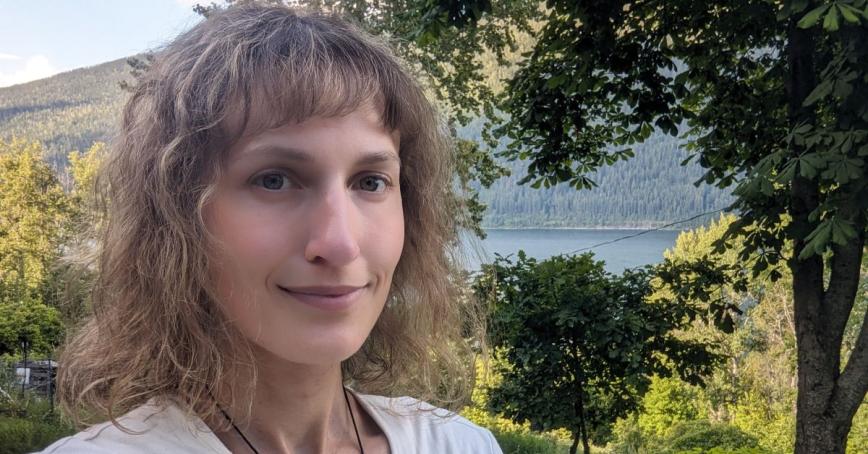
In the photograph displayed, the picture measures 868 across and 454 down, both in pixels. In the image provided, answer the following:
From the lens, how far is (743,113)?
4.61 meters

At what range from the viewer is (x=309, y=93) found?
721 mm

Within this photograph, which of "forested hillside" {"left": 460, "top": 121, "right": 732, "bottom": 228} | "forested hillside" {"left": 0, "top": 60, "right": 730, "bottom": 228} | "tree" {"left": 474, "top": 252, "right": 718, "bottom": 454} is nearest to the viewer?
"tree" {"left": 474, "top": 252, "right": 718, "bottom": 454}

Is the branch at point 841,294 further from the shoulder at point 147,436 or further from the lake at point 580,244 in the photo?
the shoulder at point 147,436

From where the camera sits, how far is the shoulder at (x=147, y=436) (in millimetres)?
712

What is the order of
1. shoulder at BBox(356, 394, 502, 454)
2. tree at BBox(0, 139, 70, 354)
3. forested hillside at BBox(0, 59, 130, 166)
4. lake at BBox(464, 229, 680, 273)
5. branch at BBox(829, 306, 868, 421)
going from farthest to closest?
forested hillside at BBox(0, 59, 130, 166) < tree at BBox(0, 139, 70, 354) < lake at BBox(464, 229, 680, 273) < branch at BBox(829, 306, 868, 421) < shoulder at BBox(356, 394, 502, 454)

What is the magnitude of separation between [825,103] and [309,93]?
3570 mm

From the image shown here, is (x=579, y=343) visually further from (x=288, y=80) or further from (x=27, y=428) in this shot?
(x=288, y=80)

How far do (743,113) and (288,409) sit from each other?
14.9 feet

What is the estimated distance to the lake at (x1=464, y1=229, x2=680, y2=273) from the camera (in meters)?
6.36

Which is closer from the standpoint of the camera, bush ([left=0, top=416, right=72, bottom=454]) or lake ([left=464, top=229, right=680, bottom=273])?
bush ([left=0, top=416, right=72, bottom=454])

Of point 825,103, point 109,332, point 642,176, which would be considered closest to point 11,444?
point 109,332

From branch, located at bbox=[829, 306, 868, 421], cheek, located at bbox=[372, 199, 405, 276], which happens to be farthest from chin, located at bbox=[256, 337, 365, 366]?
branch, located at bbox=[829, 306, 868, 421]

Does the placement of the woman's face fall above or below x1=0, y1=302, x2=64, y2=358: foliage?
above

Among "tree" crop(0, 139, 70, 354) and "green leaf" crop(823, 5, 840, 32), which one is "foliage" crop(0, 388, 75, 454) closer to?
"tree" crop(0, 139, 70, 354)
